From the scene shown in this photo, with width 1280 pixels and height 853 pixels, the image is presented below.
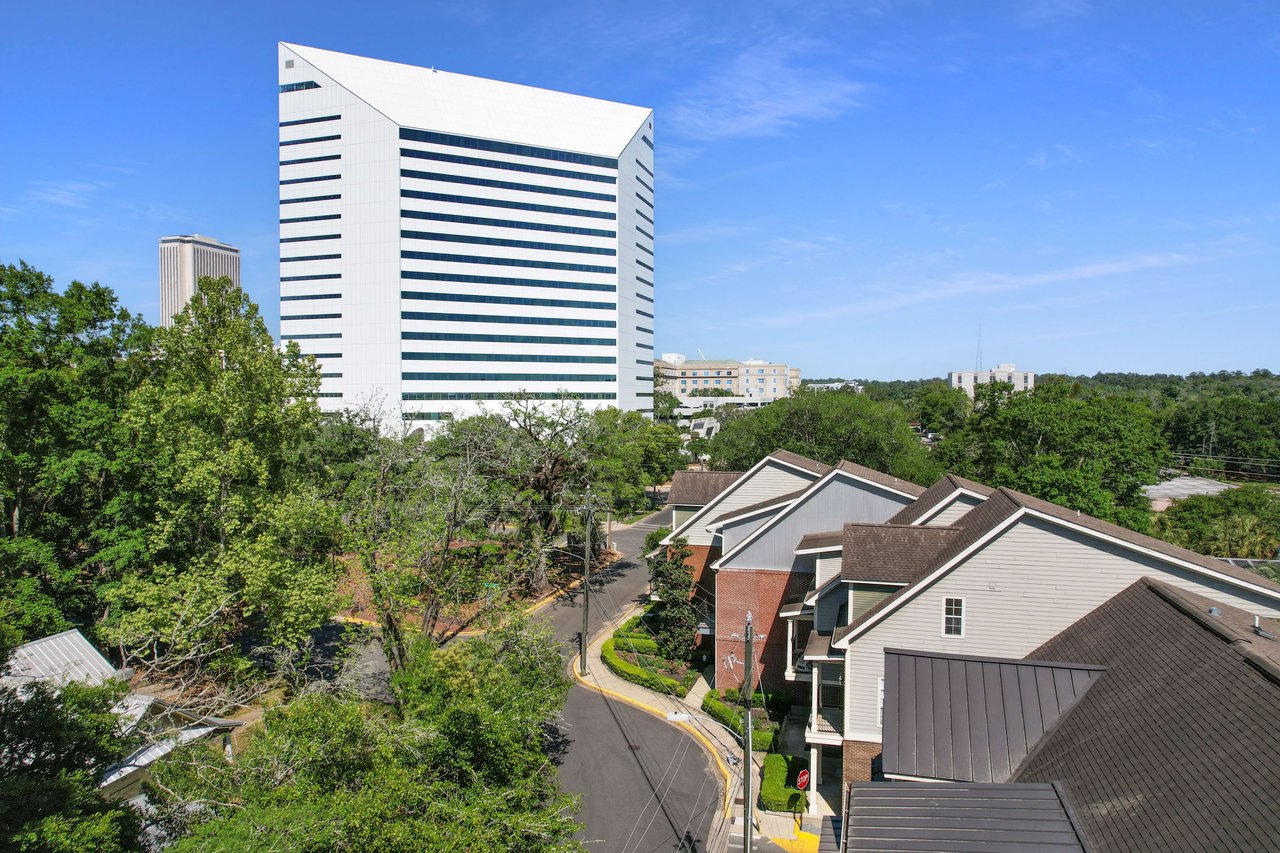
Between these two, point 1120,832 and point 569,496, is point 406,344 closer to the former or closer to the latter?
point 569,496

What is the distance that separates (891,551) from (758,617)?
7.67 m

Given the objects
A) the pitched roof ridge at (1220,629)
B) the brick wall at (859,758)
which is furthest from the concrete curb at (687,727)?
the pitched roof ridge at (1220,629)

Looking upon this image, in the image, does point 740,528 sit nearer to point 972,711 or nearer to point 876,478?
point 876,478

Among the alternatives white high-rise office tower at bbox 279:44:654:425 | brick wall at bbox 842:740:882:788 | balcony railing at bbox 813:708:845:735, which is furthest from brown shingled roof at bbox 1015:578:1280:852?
white high-rise office tower at bbox 279:44:654:425

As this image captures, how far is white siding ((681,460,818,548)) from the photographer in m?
33.5

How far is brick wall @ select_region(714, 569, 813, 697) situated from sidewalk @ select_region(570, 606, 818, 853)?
1.87m

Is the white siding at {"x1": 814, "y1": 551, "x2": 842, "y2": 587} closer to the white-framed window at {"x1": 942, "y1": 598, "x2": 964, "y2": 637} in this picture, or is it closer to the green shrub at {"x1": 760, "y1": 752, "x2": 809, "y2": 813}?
the green shrub at {"x1": 760, "y1": 752, "x2": 809, "y2": 813}

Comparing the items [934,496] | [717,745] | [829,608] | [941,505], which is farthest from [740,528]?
[717,745]

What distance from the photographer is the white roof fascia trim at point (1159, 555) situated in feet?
51.6

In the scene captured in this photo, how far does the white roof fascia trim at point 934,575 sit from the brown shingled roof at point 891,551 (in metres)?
1.74

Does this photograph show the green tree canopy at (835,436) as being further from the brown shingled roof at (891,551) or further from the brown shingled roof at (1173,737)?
the brown shingled roof at (1173,737)

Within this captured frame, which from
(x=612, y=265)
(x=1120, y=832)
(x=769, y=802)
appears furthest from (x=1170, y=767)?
(x=612, y=265)

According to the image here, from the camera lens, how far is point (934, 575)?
17.3 meters

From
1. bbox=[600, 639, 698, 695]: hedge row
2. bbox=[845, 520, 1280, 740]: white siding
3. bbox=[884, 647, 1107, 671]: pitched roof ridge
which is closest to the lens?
bbox=[884, 647, 1107, 671]: pitched roof ridge
